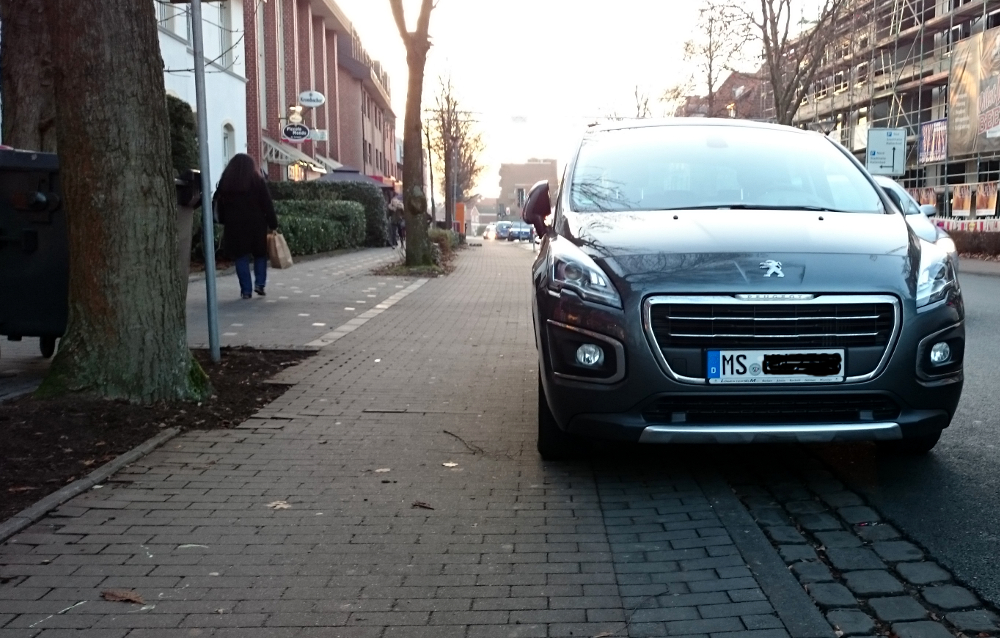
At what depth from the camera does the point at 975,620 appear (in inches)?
122

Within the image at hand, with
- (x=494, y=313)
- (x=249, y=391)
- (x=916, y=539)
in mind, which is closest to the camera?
(x=916, y=539)

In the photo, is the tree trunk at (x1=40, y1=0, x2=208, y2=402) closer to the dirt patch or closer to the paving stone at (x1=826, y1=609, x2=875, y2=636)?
the dirt patch

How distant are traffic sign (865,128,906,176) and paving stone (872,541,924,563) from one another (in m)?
30.1

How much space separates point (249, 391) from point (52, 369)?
1.34 m

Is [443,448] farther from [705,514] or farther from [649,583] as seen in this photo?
[649,583]

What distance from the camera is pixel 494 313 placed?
41.2 feet

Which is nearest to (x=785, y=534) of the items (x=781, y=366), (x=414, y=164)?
(x=781, y=366)

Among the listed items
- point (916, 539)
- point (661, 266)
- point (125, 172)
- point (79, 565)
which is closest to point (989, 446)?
point (916, 539)

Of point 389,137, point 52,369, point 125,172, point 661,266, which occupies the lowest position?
point 52,369

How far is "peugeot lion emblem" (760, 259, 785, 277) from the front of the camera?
4.24 m

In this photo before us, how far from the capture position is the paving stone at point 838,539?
3801 mm

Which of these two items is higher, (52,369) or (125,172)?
(125,172)

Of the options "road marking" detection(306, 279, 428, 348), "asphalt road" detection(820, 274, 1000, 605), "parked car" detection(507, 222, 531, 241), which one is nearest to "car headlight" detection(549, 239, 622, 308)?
"asphalt road" detection(820, 274, 1000, 605)

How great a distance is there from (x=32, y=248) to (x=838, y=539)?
17.8 feet
